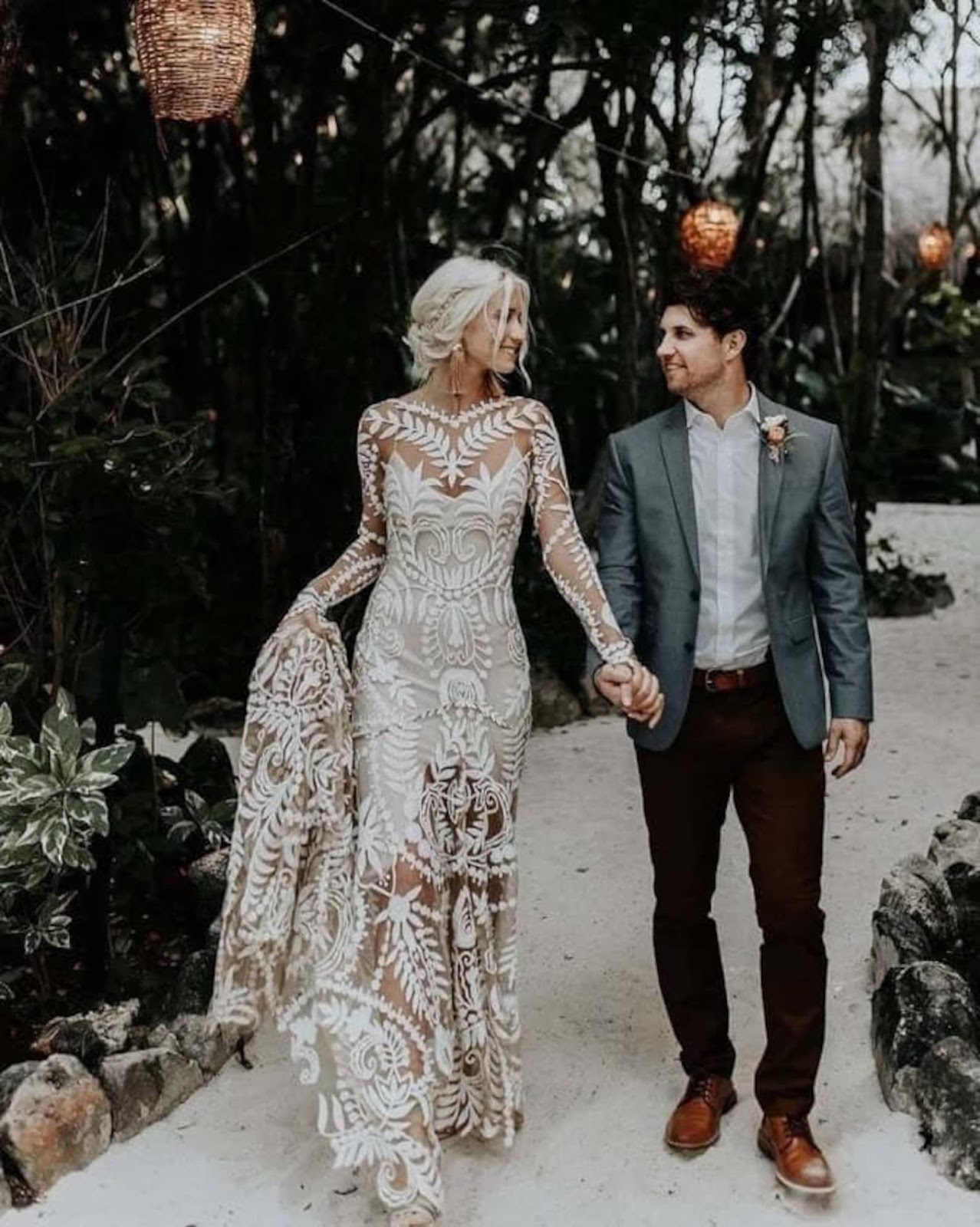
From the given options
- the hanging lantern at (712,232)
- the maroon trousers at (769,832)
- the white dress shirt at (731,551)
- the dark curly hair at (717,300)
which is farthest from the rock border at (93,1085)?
the hanging lantern at (712,232)

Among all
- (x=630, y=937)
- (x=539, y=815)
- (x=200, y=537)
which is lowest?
(x=539, y=815)

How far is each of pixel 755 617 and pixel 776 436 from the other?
350 mm

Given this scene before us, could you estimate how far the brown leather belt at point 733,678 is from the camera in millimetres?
3006

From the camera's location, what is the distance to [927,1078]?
3.18m

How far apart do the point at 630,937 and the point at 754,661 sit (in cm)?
161

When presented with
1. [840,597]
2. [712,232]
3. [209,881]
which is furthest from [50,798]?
[712,232]

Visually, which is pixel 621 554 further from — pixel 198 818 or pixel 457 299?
pixel 198 818

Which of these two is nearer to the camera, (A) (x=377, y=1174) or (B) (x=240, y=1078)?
(A) (x=377, y=1174)

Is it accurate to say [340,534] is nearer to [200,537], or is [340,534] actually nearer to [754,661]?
[200,537]

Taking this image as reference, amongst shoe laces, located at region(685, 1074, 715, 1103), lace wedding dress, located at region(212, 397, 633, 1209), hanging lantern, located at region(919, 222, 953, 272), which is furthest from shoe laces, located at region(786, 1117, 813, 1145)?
hanging lantern, located at region(919, 222, 953, 272)

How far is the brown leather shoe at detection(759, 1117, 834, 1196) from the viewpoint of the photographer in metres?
2.93

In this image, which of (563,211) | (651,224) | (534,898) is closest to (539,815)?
(534,898)

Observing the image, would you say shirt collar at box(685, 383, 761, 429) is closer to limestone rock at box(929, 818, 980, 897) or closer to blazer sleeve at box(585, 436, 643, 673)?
blazer sleeve at box(585, 436, 643, 673)

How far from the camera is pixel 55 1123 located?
306 cm
